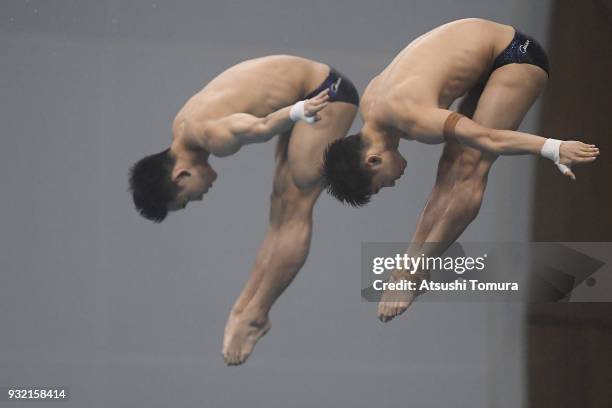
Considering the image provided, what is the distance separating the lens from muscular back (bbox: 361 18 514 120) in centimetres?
238

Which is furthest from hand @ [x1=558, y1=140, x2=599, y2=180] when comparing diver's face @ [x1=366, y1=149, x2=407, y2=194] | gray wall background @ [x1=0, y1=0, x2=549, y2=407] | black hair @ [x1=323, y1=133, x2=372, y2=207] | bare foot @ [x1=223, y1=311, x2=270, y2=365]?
A: bare foot @ [x1=223, y1=311, x2=270, y2=365]

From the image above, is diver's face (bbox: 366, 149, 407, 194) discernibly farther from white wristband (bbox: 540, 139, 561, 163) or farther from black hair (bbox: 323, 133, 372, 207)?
white wristband (bbox: 540, 139, 561, 163)

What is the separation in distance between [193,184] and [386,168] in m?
0.62

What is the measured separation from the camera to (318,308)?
2.49 meters

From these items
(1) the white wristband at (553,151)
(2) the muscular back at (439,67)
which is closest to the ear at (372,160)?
(2) the muscular back at (439,67)

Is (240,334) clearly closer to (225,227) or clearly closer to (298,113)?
(225,227)

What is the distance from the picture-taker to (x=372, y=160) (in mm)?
2430

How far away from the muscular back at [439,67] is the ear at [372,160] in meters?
0.12

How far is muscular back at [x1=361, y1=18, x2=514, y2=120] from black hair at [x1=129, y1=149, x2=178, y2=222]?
2.16ft

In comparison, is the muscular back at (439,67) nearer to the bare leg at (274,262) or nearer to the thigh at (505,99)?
the thigh at (505,99)

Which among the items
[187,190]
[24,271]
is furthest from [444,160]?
[24,271]

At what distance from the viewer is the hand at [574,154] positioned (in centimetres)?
234

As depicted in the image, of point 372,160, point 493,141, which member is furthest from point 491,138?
point 372,160

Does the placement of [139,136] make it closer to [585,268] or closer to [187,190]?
[187,190]
